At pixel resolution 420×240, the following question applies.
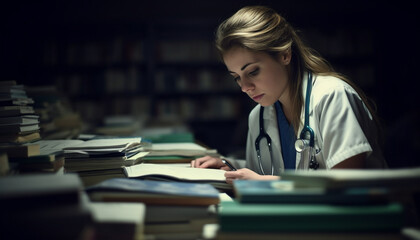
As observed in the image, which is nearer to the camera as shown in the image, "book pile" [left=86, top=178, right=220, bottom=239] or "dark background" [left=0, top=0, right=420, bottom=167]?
"book pile" [left=86, top=178, right=220, bottom=239]

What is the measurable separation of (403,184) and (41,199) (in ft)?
1.94

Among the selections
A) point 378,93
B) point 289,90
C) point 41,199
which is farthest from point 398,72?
point 41,199

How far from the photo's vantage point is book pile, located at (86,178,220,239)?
0.73m

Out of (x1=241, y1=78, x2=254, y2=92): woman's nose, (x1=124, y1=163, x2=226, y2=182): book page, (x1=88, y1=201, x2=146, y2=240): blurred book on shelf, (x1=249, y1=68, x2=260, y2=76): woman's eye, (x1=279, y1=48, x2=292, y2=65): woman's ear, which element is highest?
(x1=279, y1=48, x2=292, y2=65): woman's ear

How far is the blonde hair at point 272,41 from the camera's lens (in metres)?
1.27

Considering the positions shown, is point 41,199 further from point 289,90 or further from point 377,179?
point 289,90

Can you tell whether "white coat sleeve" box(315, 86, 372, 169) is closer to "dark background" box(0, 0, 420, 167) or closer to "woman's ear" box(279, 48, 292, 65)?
"woman's ear" box(279, 48, 292, 65)

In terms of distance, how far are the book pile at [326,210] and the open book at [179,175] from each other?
13.1 inches

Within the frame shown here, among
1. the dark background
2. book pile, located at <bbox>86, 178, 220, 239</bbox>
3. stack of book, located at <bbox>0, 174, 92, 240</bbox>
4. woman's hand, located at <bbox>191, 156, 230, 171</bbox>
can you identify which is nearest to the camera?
stack of book, located at <bbox>0, 174, 92, 240</bbox>

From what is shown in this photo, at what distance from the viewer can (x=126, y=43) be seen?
4.54 m

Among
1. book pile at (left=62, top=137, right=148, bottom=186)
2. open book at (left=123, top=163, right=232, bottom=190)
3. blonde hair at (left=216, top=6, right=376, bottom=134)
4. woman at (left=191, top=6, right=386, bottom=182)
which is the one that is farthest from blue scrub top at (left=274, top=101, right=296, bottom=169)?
book pile at (left=62, top=137, right=148, bottom=186)

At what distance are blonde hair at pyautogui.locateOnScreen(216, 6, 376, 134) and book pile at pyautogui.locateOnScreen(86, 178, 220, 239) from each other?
66 cm

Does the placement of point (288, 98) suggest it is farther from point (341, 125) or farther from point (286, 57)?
point (341, 125)

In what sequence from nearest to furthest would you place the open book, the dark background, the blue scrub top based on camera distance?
the open book
the blue scrub top
the dark background
